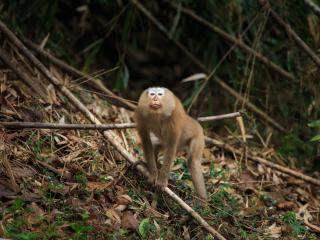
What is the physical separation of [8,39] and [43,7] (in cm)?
147

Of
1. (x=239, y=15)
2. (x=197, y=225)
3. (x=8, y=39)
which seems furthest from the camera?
(x=239, y=15)

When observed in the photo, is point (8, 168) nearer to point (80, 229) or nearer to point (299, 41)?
point (80, 229)

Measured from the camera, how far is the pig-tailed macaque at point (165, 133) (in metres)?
5.68

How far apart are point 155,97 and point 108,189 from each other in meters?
0.89

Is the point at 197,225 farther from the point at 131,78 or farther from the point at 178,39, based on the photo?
the point at 131,78

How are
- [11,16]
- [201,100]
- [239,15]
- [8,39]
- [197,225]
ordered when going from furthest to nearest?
[201,100] < [239,15] < [11,16] < [8,39] < [197,225]

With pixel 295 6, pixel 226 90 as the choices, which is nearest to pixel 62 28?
pixel 226 90

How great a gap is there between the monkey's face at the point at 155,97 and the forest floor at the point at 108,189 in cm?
60

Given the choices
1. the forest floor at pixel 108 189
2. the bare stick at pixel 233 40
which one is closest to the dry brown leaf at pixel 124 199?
the forest floor at pixel 108 189

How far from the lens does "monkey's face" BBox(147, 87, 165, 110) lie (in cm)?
560

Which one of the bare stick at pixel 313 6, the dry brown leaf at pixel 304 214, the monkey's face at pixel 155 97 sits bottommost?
the dry brown leaf at pixel 304 214

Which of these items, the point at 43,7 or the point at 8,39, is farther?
the point at 43,7

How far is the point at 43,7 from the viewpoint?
Answer: 806 cm

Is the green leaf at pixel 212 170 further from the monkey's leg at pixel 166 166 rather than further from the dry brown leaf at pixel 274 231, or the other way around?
the monkey's leg at pixel 166 166
